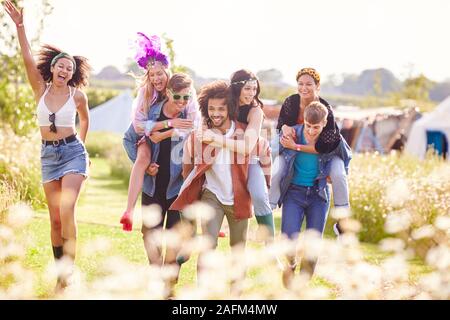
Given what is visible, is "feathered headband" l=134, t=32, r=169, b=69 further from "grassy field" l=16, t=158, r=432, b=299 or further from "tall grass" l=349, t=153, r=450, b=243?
"tall grass" l=349, t=153, r=450, b=243

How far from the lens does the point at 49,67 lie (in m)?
6.20

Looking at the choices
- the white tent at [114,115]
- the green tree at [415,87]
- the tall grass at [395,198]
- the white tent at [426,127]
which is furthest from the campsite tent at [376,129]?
the green tree at [415,87]

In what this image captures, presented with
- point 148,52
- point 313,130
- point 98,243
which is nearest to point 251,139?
point 313,130

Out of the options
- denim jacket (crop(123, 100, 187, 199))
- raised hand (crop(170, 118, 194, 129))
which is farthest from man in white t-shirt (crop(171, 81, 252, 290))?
denim jacket (crop(123, 100, 187, 199))

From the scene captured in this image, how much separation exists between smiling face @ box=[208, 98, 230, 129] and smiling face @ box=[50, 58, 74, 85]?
4.24ft

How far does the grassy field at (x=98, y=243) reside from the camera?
22.1 ft

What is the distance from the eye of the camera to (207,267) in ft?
16.6

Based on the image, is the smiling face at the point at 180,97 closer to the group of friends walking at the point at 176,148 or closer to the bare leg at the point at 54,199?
the group of friends walking at the point at 176,148

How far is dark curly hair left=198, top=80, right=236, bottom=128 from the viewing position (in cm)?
546


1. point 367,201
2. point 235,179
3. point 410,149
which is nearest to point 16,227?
point 235,179

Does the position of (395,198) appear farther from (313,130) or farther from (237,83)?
(237,83)

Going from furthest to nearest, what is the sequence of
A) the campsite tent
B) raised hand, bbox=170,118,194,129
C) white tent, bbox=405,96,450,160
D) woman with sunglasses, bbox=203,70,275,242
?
the campsite tent, white tent, bbox=405,96,450,160, raised hand, bbox=170,118,194,129, woman with sunglasses, bbox=203,70,275,242
